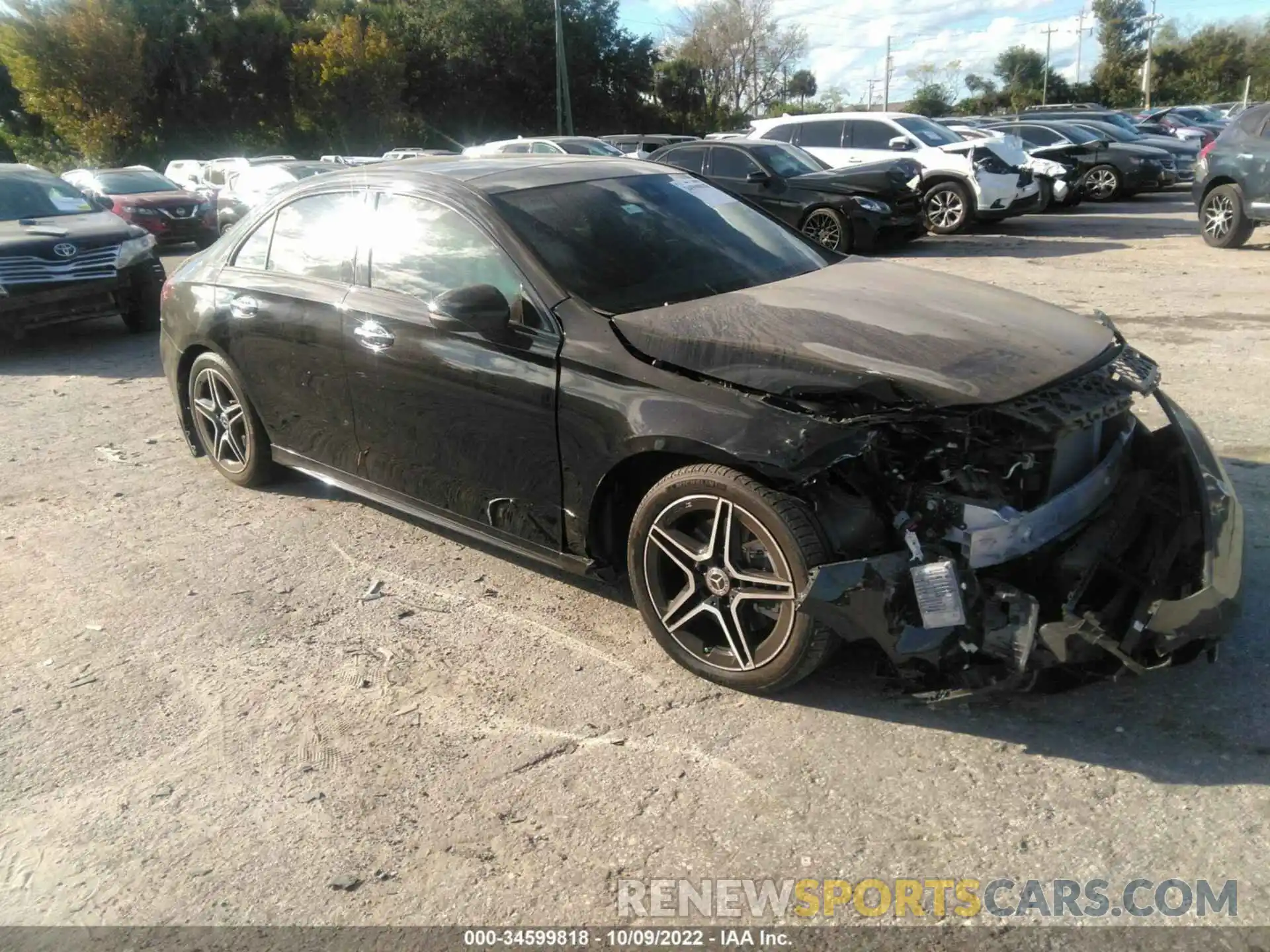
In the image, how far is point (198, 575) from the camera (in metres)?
4.63

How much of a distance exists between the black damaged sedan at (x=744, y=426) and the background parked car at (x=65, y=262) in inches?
232

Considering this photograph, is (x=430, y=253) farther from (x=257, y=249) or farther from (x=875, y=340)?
(x=875, y=340)

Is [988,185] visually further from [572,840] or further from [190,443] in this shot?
[572,840]

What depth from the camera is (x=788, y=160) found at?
14320 millimetres

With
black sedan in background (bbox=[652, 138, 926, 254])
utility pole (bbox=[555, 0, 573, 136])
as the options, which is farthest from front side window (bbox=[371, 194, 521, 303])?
utility pole (bbox=[555, 0, 573, 136])

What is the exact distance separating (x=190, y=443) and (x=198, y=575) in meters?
1.57

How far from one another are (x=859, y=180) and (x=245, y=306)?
34.0 feet

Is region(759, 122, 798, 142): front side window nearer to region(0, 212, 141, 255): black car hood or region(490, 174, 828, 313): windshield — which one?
region(0, 212, 141, 255): black car hood

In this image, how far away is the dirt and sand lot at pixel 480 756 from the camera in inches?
106

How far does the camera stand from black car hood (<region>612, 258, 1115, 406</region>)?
312cm

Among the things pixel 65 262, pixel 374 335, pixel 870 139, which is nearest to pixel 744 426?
pixel 374 335

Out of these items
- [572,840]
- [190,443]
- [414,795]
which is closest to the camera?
[572,840]

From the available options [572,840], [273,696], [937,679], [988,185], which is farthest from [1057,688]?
[988,185]

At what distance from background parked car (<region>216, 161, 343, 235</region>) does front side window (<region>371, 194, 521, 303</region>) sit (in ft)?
45.4
